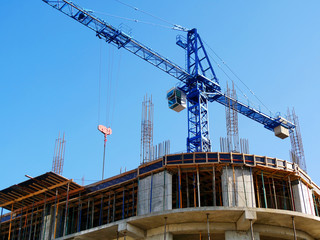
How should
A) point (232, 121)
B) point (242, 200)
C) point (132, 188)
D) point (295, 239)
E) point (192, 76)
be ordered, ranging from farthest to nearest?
1. point (192, 76)
2. point (232, 121)
3. point (132, 188)
4. point (242, 200)
5. point (295, 239)

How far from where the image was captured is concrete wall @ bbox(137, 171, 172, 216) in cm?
3303

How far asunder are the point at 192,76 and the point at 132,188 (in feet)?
65.3

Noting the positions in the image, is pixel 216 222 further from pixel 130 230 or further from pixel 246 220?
pixel 130 230

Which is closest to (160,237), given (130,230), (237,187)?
(130,230)

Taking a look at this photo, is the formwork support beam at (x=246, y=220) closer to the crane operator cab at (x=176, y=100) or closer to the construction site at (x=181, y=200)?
the construction site at (x=181, y=200)

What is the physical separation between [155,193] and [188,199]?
105 inches

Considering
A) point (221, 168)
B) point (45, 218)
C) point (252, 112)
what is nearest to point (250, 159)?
point (221, 168)

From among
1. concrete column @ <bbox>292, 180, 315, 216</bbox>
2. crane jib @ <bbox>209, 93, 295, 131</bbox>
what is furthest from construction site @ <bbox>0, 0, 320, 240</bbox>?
crane jib @ <bbox>209, 93, 295, 131</bbox>

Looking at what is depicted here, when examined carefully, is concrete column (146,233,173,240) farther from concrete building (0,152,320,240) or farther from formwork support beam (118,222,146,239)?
formwork support beam (118,222,146,239)

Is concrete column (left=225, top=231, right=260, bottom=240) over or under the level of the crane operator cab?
under

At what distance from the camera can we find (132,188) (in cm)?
3712

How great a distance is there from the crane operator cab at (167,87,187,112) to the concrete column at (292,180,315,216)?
18493 mm

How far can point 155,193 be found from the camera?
33781mm

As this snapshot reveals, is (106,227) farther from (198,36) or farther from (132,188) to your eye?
(198,36)
